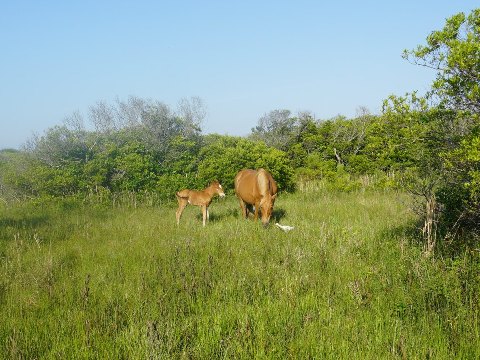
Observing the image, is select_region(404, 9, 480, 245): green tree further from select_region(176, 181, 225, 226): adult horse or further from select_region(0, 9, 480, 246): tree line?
select_region(176, 181, 225, 226): adult horse

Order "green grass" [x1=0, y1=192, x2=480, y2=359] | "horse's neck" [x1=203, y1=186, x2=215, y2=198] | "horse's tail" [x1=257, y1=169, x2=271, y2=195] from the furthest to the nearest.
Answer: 1. "horse's neck" [x1=203, y1=186, x2=215, y2=198]
2. "horse's tail" [x1=257, y1=169, x2=271, y2=195]
3. "green grass" [x1=0, y1=192, x2=480, y2=359]

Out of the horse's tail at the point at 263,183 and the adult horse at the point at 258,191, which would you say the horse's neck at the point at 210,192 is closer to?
the adult horse at the point at 258,191

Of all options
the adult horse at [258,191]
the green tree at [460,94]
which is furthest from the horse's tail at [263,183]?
the green tree at [460,94]

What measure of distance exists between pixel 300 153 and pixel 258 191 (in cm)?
1197

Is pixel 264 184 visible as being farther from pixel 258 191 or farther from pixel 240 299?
pixel 240 299

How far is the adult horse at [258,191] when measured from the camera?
11.1 m

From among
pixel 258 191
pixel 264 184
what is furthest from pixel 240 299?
pixel 258 191

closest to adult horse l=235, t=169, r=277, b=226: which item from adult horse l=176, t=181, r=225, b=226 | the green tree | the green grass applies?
adult horse l=176, t=181, r=225, b=226

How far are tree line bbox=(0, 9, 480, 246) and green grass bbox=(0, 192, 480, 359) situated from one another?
1.63 m

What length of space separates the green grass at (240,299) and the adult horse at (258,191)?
1747 mm

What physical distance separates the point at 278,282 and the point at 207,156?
1498cm

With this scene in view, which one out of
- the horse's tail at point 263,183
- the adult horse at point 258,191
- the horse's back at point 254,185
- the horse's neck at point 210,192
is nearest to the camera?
the adult horse at point 258,191

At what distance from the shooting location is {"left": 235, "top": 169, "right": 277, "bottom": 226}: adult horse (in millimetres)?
11094

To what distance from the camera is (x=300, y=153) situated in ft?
75.9
